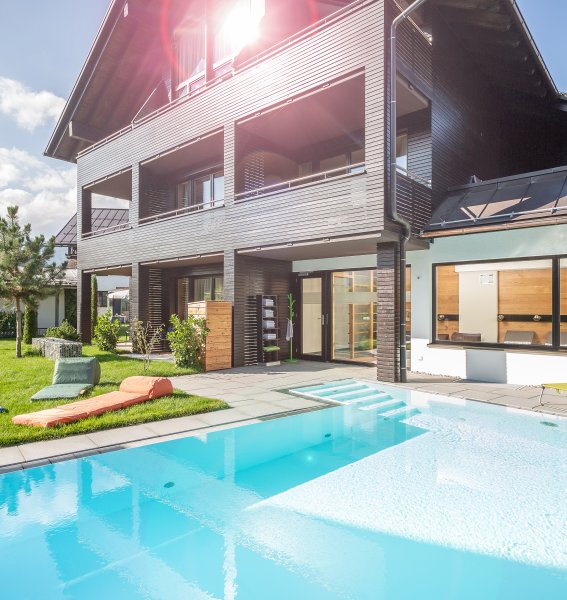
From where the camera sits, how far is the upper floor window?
42.6 ft

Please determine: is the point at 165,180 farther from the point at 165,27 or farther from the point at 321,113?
the point at 321,113

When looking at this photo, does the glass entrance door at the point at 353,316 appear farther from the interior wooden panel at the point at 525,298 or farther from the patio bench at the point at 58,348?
the patio bench at the point at 58,348

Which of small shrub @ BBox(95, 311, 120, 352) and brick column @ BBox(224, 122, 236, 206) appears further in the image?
small shrub @ BBox(95, 311, 120, 352)

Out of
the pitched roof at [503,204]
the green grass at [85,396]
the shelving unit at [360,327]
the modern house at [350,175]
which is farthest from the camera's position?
the shelving unit at [360,327]

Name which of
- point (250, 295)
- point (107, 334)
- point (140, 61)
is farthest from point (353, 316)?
point (140, 61)

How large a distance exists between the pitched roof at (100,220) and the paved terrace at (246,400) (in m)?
25.8

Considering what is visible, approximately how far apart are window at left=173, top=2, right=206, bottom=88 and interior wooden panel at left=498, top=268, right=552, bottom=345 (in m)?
12.5

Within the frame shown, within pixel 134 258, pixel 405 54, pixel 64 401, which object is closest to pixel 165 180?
pixel 134 258

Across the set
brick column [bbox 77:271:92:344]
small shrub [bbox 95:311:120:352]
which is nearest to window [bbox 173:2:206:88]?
brick column [bbox 77:271:92:344]

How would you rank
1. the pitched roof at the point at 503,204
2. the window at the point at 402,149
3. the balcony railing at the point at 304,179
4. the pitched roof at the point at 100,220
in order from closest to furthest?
the pitched roof at the point at 503,204
the balcony railing at the point at 304,179
the window at the point at 402,149
the pitched roof at the point at 100,220

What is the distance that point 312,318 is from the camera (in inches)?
527

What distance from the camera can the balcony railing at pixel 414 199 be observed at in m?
9.30

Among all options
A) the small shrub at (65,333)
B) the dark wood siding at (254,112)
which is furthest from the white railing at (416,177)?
the small shrub at (65,333)

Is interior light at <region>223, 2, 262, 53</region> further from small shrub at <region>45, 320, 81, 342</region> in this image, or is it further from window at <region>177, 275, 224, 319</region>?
small shrub at <region>45, 320, 81, 342</region>
